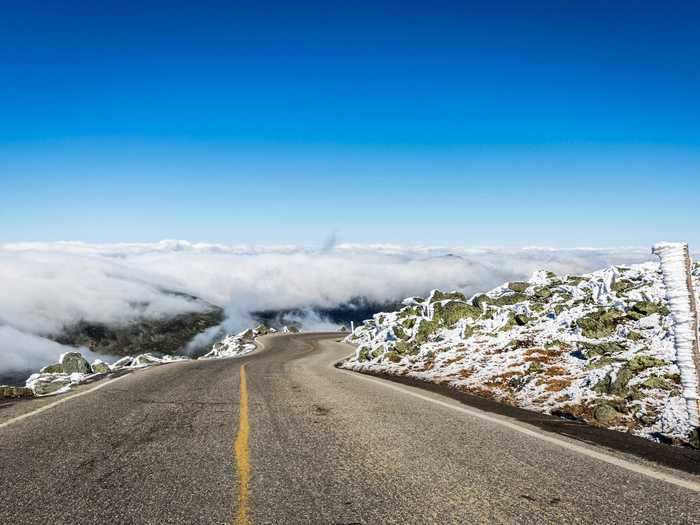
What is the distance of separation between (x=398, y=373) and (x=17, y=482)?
14.2 m

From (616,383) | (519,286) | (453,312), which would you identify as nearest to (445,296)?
(453,312)

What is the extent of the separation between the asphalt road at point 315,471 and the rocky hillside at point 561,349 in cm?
246

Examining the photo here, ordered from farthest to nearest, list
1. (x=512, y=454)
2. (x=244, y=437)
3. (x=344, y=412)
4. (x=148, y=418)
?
1. (x=344, y=412)
2. (x=148, y=418)
3. (x=244, y=437)
4. (x=512, y=454)

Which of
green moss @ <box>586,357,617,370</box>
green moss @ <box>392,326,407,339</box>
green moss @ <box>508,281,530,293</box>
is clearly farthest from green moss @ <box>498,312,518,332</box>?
green moss @ <box>586,357,617,370</box>

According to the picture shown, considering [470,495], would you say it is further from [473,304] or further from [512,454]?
[473,304]

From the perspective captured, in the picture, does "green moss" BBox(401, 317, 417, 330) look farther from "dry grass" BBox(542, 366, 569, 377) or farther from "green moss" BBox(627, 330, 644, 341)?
"green moss" BBox(627, 330, 644, 341)

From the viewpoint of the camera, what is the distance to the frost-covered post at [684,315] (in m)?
6.35

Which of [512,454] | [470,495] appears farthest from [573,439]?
[470,495]

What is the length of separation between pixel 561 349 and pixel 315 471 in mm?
10966

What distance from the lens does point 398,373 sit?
17656 mm

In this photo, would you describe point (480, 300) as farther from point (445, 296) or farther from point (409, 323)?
point (409, 323)

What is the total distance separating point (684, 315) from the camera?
634cm

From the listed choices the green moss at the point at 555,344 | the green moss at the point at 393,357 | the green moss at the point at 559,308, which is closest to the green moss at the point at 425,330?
the green moss at the point at 393,357

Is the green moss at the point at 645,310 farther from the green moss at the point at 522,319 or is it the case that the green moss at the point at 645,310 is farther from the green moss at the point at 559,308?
the green moss at the point at 522,319
